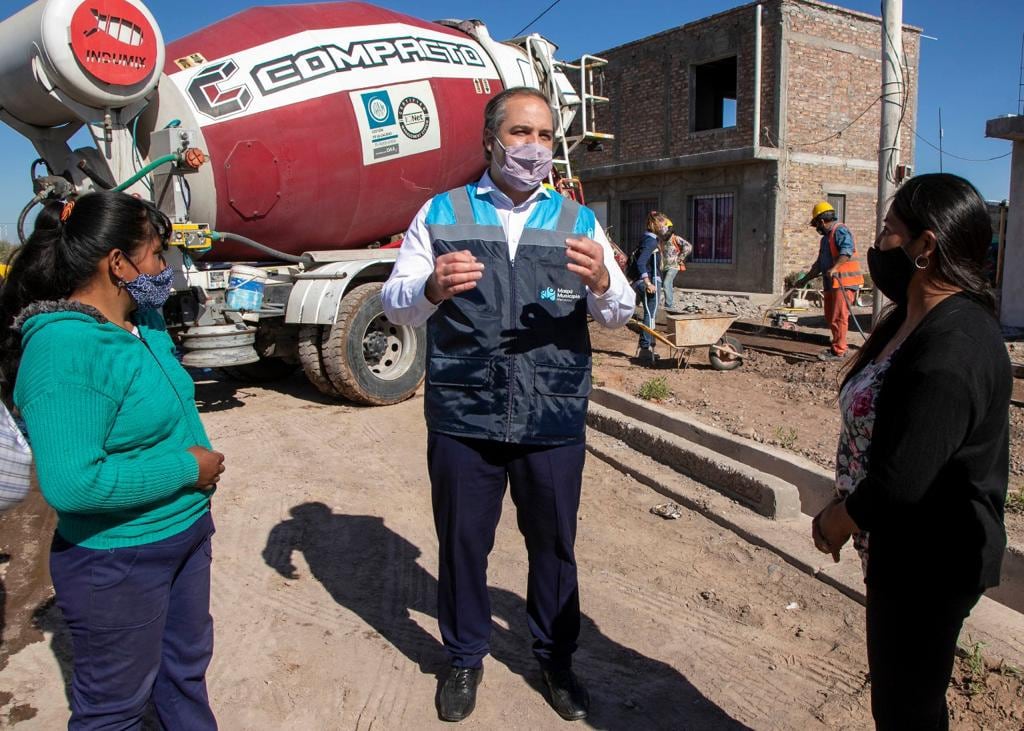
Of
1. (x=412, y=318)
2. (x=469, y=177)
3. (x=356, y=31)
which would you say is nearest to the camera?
(x=412, y=318)

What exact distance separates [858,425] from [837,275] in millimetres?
7837

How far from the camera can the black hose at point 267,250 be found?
6207mm

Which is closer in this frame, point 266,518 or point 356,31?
point 266,518

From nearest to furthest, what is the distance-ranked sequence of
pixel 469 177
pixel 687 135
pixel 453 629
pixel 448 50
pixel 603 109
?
pixel 453 629, pixel 448 50, pixel 469 177, pixel 687 135, pixel 603 109

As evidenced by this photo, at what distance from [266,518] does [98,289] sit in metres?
2.73

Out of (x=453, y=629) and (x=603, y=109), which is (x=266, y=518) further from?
(x=603, y=109)

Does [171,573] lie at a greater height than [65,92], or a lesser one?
lesser

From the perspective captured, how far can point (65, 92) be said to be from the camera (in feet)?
16.7

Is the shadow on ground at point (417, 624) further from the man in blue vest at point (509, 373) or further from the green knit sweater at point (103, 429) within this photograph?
the green knit sweater at point (103, 429)

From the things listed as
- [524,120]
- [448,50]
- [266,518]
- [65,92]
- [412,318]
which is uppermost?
[448,50]

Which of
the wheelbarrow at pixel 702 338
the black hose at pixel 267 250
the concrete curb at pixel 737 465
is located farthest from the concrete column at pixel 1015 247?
the black hose at pixel 267 250

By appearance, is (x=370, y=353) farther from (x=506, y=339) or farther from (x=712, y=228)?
(x=712, y=228)

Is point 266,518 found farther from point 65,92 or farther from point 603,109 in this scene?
point 603,109

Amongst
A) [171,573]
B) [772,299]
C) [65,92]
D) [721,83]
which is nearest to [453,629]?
[171,573]
